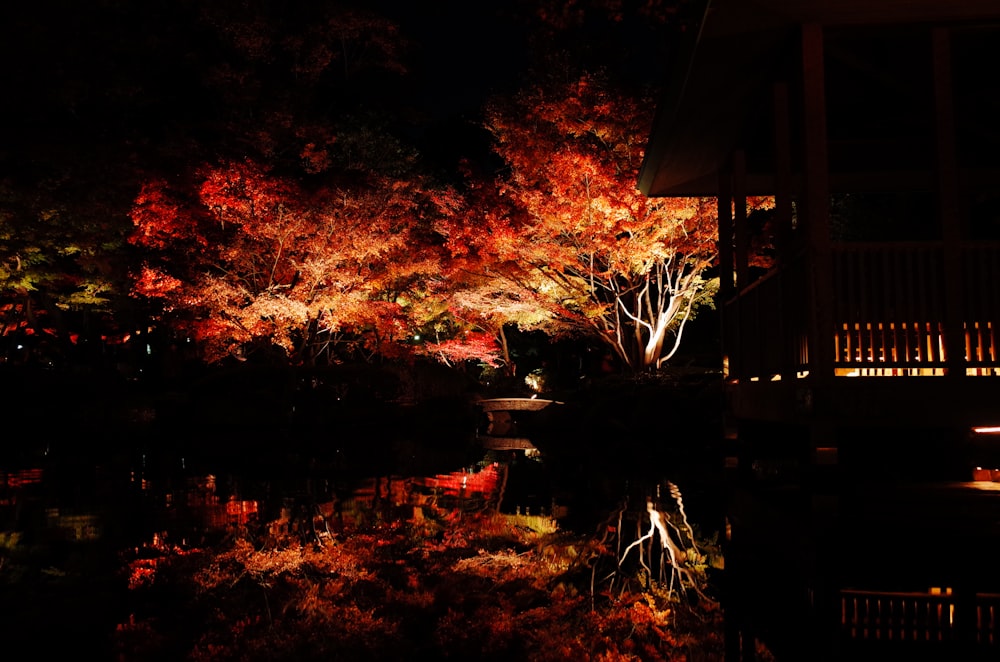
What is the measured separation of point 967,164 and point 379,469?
9252 millimetres

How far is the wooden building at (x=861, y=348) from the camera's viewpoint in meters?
4.65

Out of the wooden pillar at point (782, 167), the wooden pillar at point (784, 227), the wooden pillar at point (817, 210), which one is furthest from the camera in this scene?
the wooden pillar at point (782, 167)

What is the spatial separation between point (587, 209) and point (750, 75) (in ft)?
27.9

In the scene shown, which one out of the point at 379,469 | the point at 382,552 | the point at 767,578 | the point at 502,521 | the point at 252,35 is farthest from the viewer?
the point at 252,35

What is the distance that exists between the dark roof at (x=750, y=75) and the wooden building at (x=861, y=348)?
2 centimetres

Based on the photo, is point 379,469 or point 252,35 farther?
point 252,35

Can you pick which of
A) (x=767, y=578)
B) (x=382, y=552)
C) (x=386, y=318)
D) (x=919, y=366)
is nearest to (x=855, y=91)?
(x=919, y=366)

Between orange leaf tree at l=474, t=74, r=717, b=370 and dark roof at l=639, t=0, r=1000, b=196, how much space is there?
4704 millimetres

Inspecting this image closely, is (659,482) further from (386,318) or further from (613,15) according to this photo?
(613,15)

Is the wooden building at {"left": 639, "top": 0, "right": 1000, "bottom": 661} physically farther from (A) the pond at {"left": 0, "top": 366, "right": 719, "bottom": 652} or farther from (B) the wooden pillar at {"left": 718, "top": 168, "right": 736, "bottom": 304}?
(A) the pond at {"left": 0, "top": 366, "right": 719, "bottom": 652}

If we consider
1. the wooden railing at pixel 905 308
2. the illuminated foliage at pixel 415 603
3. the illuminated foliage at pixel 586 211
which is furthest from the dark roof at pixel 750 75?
the illuminated foliage at pixel 586 211

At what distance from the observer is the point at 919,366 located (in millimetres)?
6207

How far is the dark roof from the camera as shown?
6.31 m

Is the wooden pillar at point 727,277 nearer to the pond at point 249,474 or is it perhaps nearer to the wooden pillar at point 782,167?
the pond at point 249,474
